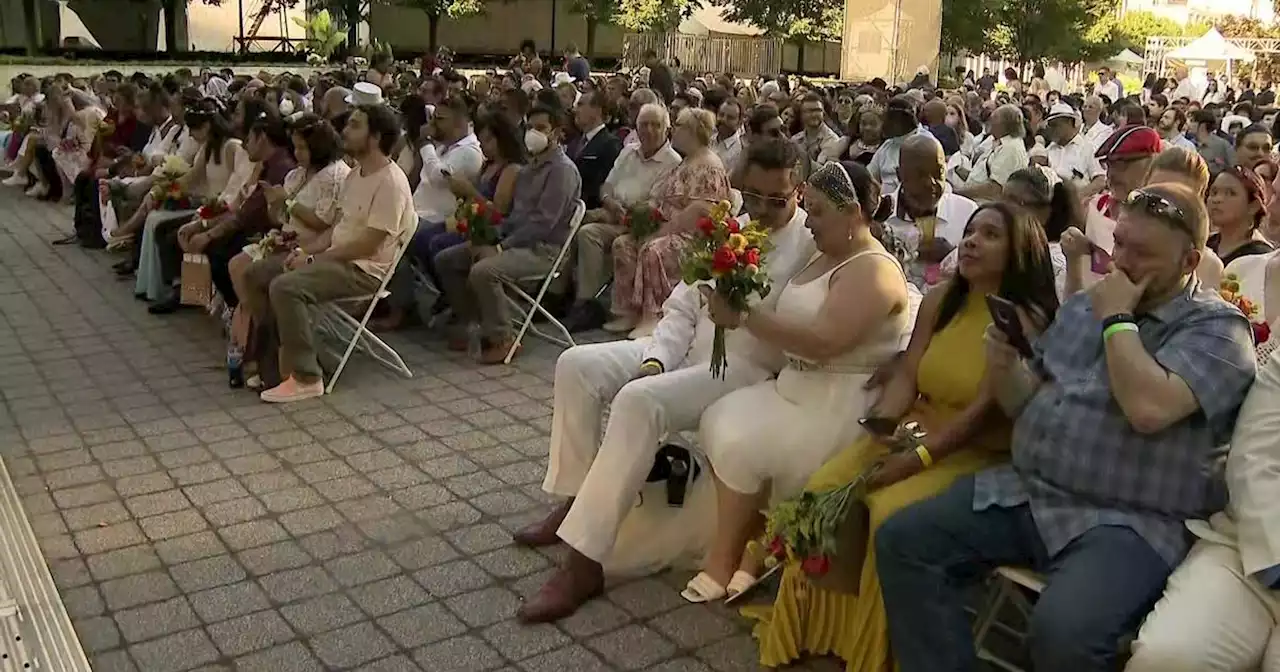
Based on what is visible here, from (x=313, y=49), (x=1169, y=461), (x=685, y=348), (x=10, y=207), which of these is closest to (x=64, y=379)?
(x=685, y=348)

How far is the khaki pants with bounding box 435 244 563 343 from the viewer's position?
665 centimetres

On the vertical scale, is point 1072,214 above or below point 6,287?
above

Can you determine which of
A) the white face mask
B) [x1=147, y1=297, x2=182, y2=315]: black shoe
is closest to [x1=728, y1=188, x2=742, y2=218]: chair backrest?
the white face mask

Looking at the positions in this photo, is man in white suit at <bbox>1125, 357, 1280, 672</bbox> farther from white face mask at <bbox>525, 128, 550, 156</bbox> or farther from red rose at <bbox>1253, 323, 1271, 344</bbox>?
white face mask at <bbox>525, 128, 550, 156</bbox>

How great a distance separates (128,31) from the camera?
31.6 meters

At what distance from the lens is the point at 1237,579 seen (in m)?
2.62

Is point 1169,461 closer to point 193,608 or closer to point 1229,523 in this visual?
point 1229,523

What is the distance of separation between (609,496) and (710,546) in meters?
0.50

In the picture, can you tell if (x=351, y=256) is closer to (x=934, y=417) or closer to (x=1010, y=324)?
(x=934, y=417)

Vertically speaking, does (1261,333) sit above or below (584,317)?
above

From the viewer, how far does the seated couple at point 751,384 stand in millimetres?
3598

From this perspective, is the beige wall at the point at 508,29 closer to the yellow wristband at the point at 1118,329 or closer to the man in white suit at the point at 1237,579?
the yellow wristband at the point at 1118,329

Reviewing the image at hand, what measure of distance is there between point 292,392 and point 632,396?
2.81m

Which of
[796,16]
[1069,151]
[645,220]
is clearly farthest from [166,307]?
[796,16]
